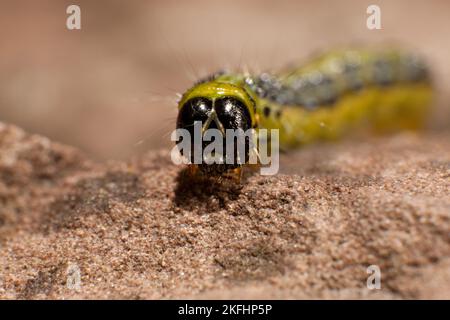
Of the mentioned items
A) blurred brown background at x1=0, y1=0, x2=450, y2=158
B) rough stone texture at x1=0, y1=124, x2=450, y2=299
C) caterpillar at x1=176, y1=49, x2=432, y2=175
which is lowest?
rough stone texture at x1=0, y1=124, x2=450, y2=299

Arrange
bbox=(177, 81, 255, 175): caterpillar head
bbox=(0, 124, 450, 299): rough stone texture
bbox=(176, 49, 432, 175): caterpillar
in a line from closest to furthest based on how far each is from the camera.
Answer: bbox=(0, 124, 450, 299): rough stone texture, bbox=(177, 81, 255, 175): caterpillar head, bbox=(176, 49, 432, 175): caterpillar

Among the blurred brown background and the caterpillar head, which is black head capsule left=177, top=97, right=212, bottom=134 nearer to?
the caterpillar head

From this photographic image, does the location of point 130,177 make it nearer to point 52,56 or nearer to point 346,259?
point 346,259

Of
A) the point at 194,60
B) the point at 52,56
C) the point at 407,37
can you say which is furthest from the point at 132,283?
the point at 407,37

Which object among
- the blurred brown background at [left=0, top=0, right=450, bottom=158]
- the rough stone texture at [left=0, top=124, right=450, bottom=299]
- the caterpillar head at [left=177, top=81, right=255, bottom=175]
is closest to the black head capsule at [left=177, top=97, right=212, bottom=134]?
the caterpillar head at [left=177, top=81, right=255, bottom=175]

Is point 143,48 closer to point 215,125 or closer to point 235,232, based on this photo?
point 215,125
